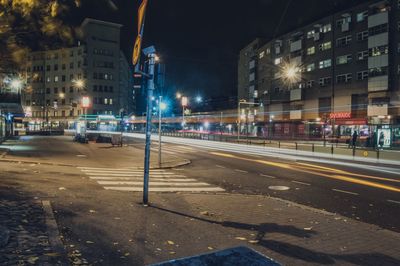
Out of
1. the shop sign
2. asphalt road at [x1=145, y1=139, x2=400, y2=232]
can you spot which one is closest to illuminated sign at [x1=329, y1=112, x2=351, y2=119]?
the shop sign

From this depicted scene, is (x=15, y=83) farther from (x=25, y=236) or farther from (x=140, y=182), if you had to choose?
(x=25, y=236)

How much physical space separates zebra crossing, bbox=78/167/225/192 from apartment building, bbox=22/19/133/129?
10364cm

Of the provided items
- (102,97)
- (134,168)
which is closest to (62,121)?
(102,97)

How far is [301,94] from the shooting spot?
70.2 m

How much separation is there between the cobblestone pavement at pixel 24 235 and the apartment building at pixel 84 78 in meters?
111

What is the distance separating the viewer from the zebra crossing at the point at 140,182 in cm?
1355

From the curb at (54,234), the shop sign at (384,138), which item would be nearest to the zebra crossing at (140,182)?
the curb at (54,234)

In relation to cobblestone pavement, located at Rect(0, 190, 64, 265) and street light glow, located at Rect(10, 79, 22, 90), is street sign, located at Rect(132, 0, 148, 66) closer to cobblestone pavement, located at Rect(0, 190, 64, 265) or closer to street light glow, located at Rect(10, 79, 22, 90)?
cobblestone pavement, located at Rect(0, 190, 64, 265)

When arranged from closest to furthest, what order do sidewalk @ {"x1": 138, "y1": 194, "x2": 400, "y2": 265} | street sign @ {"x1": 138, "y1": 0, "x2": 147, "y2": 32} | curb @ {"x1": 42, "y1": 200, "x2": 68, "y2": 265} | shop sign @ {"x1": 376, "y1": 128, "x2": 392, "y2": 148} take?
curb @ {"x1": 42, "y1": 200, "x2": 68, "y2": 265}
sidewalk @ {"x1": 138, "y1": 194, "x2": 400, "y2": 265}
street sign @ {"x1": 138, "y1": 0, "x2": 147, "y2": 32}
shop sign @ {"x1": 376, "y1": 128, "x2": 392, "y2": 148}

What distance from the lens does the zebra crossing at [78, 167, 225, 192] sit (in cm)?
1355

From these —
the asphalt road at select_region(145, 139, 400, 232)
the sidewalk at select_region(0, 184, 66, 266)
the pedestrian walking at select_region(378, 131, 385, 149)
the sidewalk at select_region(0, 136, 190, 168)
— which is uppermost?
the pedestrian walking at select_region(378, 131, 385, 149)

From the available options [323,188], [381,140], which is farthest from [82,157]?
[381,140]

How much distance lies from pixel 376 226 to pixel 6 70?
30.2 ft

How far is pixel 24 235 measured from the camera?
22.5 ft
